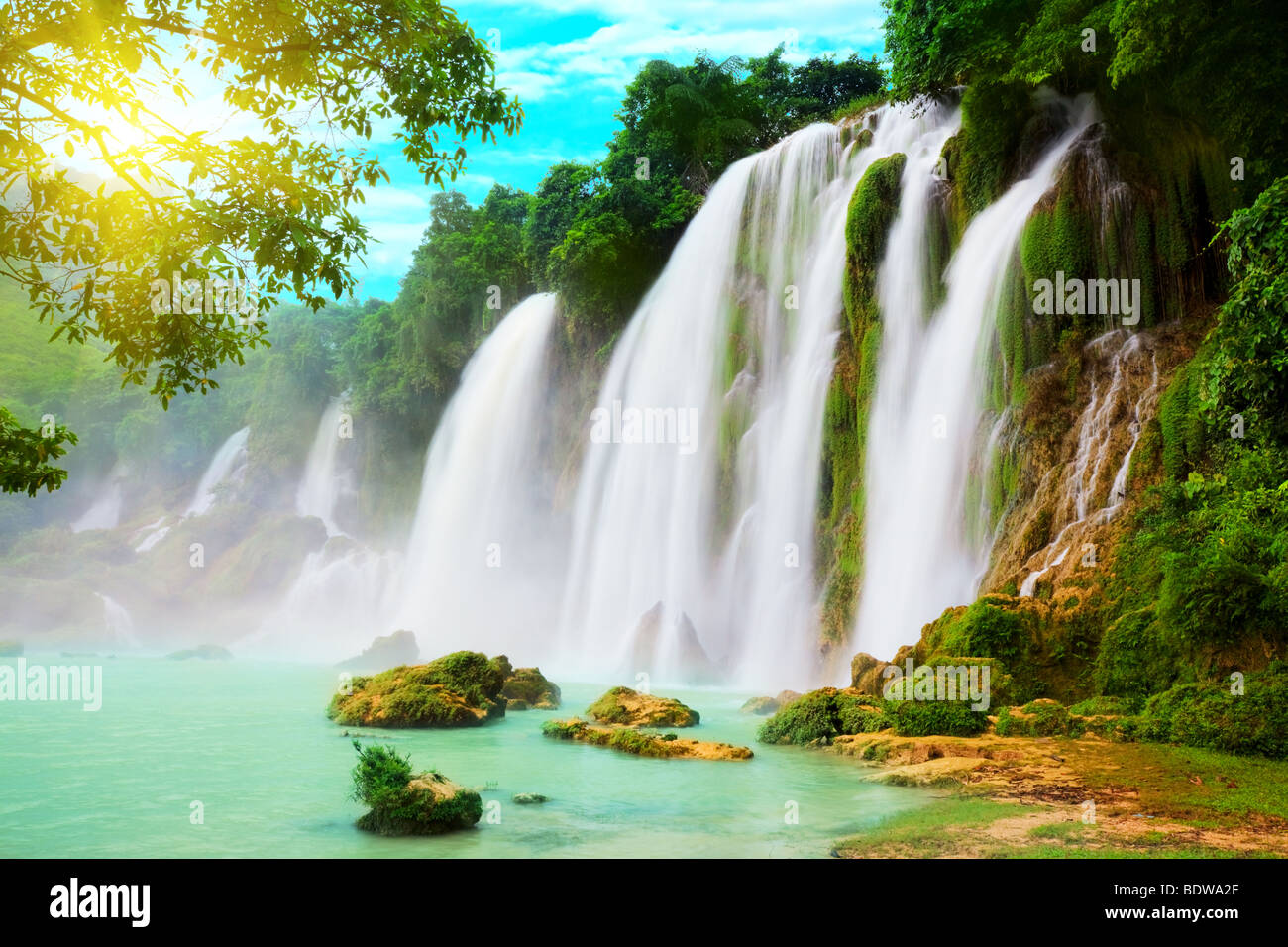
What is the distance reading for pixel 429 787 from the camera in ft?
24.7

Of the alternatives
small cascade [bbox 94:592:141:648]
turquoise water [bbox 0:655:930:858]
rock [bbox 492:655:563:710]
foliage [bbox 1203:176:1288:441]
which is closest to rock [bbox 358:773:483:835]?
turquoise water [bbox 0:655:930:858]

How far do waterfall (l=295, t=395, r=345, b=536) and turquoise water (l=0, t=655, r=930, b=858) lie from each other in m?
31.4

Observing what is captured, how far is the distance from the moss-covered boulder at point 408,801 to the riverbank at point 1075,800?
112 inches

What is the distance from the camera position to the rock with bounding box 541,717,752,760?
10.5m

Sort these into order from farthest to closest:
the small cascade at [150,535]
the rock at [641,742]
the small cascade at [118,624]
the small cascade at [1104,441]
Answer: the small cascade at [150,535] → the small cascade at [118,624] → the small cascade at [1104,441] → the rock at [641,742]

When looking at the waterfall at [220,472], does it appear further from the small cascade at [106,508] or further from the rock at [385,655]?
the rock at [385,655]

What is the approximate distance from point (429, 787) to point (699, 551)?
52.4 ft

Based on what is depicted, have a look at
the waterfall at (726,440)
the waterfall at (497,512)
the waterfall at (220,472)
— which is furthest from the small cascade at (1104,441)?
the waterfall at (220,472)

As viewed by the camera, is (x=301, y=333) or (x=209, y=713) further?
(x=301, y=333)

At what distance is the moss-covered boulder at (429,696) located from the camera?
44.4ft

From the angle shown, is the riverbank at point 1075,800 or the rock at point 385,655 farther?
the rock at point 385,655

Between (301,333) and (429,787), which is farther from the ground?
(301,333)
